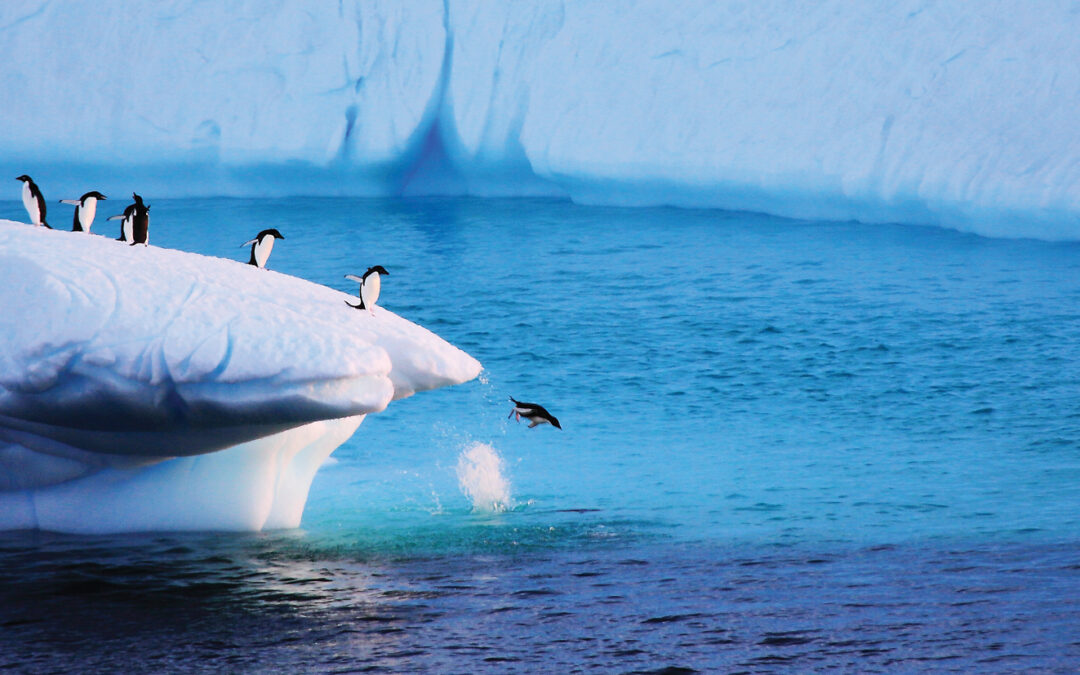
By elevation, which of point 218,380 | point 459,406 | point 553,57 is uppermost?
point 553,57

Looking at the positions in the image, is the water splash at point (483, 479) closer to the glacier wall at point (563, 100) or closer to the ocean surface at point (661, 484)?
the ocean surface at point (661, 484)

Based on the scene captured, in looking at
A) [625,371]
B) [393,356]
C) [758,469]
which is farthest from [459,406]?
[393,356]

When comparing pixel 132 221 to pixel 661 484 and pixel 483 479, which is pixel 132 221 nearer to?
pixel 483 479

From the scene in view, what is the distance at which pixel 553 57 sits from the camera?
78.2 ft

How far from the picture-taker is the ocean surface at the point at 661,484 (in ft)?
25.3

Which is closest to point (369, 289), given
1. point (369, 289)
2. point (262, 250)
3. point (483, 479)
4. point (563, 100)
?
point (369, 289)

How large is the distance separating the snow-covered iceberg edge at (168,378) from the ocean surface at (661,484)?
29 centimetres

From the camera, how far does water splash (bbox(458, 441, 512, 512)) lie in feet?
38.2

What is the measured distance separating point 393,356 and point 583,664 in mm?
2765

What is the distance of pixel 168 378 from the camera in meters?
8.58

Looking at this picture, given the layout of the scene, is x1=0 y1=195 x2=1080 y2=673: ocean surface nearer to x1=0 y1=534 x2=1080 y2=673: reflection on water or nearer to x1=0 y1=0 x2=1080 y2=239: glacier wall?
x1=0 y1=534 x2=1080 y2=673: reflection on water

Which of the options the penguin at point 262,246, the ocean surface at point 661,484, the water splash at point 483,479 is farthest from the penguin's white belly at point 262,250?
the water splash at point 483,479

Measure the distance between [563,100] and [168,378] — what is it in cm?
1581

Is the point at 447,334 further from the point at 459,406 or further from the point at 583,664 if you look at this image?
the point at 583,664
